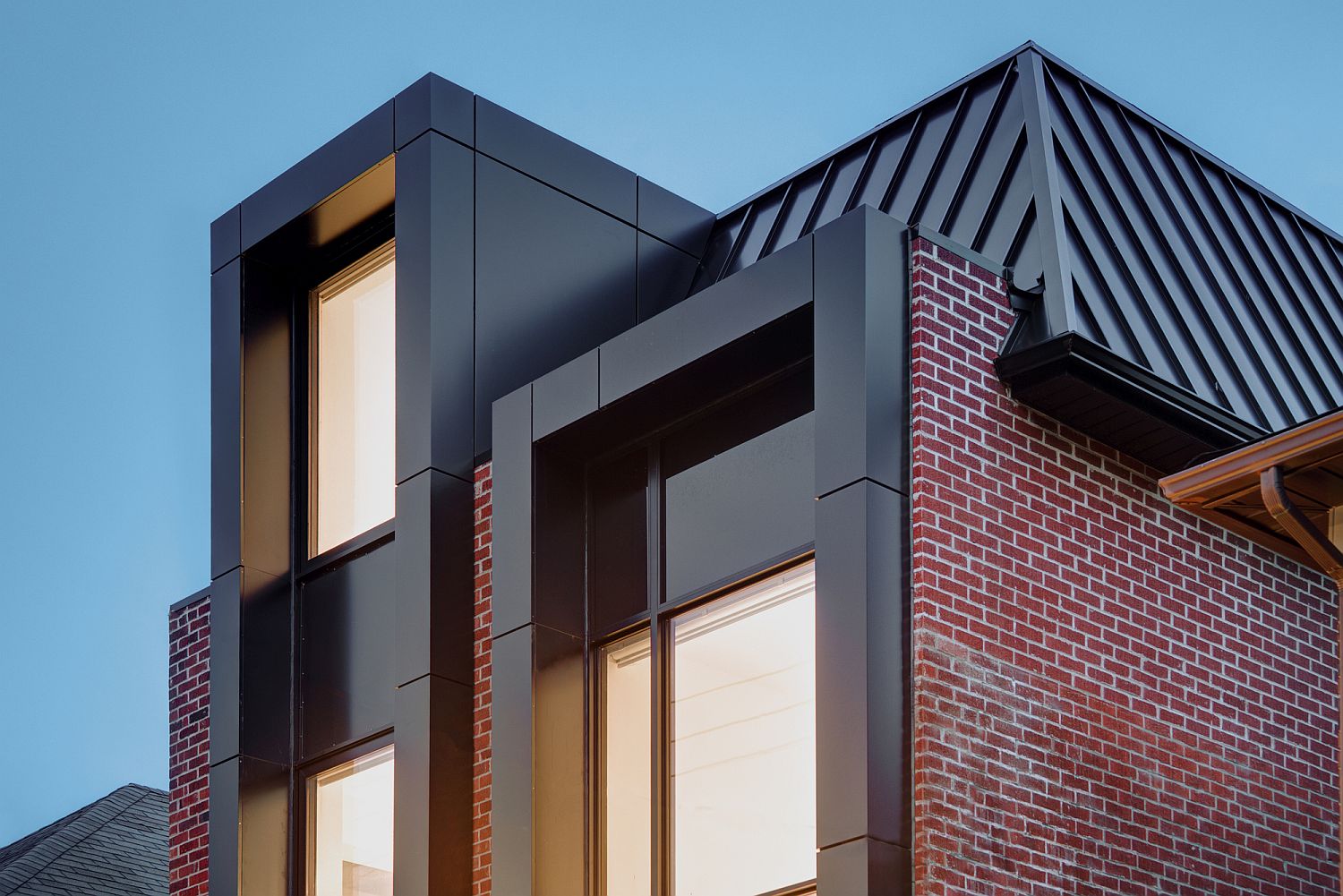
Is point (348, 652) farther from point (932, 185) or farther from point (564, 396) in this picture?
point (932, 185)

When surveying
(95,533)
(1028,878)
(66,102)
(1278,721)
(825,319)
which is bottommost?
(1028,878)

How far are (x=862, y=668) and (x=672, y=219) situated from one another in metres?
6.46

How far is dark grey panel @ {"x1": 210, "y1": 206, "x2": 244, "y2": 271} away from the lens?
16.6 metres

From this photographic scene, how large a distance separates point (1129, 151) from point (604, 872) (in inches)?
244

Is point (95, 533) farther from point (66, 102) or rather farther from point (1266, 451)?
point (1266, 451)

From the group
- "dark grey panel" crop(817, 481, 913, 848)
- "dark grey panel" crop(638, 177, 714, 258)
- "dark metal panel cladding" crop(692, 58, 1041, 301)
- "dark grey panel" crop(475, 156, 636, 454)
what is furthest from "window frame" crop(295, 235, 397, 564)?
"dark grey panel" crop(817, 481, 913, 848)

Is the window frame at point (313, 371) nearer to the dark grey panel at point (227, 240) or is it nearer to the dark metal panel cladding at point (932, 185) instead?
the dark grey panel at point (227, 240)

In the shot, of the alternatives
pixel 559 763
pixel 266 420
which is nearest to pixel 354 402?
pixel 266 420

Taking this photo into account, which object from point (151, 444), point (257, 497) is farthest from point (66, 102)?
point (257, 497)

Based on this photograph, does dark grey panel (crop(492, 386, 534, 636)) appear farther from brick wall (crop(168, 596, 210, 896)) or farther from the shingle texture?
the shingle texture

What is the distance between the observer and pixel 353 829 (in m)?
14.9

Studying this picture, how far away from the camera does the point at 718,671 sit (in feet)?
41.6

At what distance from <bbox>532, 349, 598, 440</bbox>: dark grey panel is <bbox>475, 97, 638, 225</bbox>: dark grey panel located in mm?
2427

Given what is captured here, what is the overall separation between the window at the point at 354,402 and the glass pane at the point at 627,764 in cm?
266
